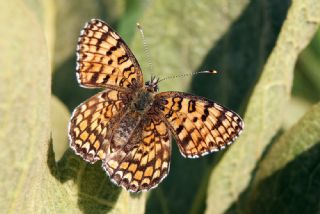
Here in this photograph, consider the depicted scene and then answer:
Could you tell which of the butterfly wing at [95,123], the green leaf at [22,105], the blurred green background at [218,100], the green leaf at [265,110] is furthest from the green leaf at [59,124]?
the green leaf at [22,105]

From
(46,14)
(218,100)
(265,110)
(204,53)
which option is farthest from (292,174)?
(46,14)

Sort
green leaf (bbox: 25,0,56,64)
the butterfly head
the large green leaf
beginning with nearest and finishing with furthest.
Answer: the large green leaf, the butterfly head, green leaf (bbox: 25,0,56,64)

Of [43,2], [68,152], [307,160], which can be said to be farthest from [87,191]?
[43,2]

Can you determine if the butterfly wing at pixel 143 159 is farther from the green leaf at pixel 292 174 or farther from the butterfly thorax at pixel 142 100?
the green leaf at pixel 292 174

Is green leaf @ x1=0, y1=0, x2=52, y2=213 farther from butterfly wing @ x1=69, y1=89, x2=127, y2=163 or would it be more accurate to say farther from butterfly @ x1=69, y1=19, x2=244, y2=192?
butterfly @ x1=69, y1=19, x2=244, y2=192

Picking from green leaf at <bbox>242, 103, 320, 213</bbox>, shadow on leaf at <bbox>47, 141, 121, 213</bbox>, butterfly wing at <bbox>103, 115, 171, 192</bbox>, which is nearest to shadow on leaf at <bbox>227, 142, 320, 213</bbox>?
green leaf at <bbox>242, 103, 320, 213</bbox>

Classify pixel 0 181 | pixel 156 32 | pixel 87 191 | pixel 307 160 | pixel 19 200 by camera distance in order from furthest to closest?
1. pixel 156 32
2. pixel 307 160
3. pixel 87 191
4. pixel 19 200
5. pixel 0 181

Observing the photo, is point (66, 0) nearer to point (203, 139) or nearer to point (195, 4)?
point (195, 4)
